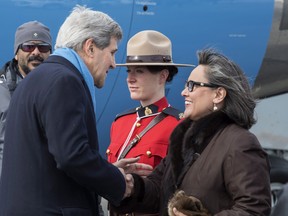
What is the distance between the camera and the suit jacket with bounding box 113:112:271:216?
9.26 ft

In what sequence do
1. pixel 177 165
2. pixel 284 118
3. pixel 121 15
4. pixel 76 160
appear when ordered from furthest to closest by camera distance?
pixel 284 118, pixel 121 15, pixel 177 165, pixel 76 160

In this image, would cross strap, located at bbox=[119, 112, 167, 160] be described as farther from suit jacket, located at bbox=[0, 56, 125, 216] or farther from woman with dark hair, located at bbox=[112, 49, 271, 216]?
suit jacket, located at bbox=[0, 56, 125, 216]

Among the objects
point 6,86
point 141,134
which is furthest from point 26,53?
Result: point 141,134

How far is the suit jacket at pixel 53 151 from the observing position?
2.93 meters

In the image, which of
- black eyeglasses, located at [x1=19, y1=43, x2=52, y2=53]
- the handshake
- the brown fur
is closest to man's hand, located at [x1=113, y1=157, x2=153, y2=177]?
the handshake

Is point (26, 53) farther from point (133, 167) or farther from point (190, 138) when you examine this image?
point (190, 138)

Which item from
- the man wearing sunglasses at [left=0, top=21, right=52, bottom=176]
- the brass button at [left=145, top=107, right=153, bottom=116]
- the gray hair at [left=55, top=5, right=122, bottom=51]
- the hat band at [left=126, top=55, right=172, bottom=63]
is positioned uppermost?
the gray hair at [left=55, top=5, right=122, bottom=51]

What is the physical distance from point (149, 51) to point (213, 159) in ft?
3.71

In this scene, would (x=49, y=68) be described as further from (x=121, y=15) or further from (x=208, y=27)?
(x=208, y=27)

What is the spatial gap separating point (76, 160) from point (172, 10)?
3.04 m

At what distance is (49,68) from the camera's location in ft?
10.0

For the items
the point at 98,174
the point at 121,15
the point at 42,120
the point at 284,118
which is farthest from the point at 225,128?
the point at 284,118

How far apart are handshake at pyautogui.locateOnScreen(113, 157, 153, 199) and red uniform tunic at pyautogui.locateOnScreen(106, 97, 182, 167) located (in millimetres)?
150

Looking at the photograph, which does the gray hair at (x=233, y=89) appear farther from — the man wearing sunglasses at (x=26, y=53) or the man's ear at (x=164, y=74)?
the man wearing sunglasses at (x=26, y=53)
